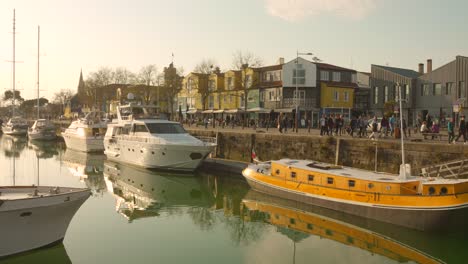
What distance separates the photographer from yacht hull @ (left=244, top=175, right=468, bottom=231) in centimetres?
1516

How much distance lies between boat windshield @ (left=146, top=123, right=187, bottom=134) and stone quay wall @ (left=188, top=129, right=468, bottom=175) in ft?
12.4

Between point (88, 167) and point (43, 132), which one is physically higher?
point (43, 132)

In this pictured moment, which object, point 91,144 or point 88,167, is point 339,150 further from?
point 91,144

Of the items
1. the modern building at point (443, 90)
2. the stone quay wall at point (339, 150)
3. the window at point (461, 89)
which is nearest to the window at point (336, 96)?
the modern building at point (443, 90)

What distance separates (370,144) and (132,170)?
16.7 metres

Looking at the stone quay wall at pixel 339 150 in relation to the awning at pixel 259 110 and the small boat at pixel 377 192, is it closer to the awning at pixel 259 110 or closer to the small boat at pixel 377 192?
the small boat at pixel 377 192

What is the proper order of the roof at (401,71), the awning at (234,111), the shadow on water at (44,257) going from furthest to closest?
1. the awning at (234,111)
2. the roof at (401,71)
3. the shadow on water at (44,257)

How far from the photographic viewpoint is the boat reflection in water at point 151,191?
20578 mm

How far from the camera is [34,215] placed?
1236 cm

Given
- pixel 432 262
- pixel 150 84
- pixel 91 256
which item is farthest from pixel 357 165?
pixel 150 84

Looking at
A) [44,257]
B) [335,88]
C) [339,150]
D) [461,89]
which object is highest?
[335,88]

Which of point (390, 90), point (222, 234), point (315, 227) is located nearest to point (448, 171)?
point (315, 227)

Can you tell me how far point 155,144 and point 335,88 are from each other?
3188 centimetres

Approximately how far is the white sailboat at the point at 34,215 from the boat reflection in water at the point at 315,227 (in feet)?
25.9
